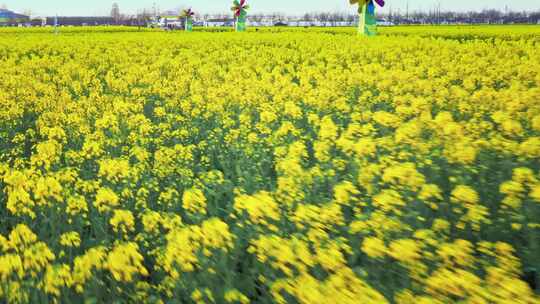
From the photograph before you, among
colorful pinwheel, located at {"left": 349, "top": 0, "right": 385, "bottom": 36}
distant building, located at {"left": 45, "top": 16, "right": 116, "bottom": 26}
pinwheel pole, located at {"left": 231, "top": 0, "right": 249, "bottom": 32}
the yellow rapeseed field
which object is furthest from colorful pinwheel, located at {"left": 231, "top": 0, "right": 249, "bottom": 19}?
distant building, located at {"left": 45, "top": 16, "right": 116, "bottom": 26}

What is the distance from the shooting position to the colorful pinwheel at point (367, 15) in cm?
2494

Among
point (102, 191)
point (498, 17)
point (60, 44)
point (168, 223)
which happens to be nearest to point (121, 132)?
point (102, 191)

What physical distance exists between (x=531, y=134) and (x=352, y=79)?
497 cm

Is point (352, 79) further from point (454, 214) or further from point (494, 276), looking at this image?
point (494, 276)

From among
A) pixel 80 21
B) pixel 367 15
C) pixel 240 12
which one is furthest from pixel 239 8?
pixel 80 21

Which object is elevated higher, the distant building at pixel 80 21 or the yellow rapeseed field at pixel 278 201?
the distant building at pixel 80 21

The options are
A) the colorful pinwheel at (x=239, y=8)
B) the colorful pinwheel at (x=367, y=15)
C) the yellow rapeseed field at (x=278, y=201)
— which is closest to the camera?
the yellow rapeseed field at (x=278, y=201)

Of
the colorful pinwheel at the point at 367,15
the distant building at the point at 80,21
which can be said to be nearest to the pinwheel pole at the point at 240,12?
the colorful pinwheel at the point at 367,15

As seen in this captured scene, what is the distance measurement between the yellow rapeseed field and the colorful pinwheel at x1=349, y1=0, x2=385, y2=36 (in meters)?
14.9

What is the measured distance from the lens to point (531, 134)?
5285 millimetres

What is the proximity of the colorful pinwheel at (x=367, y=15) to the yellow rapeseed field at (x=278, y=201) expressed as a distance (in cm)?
1491

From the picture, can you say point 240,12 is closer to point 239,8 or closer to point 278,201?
point 239,8

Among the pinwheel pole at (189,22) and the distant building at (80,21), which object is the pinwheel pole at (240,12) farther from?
the distant building at (80,21)

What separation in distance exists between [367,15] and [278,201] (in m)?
22.9
